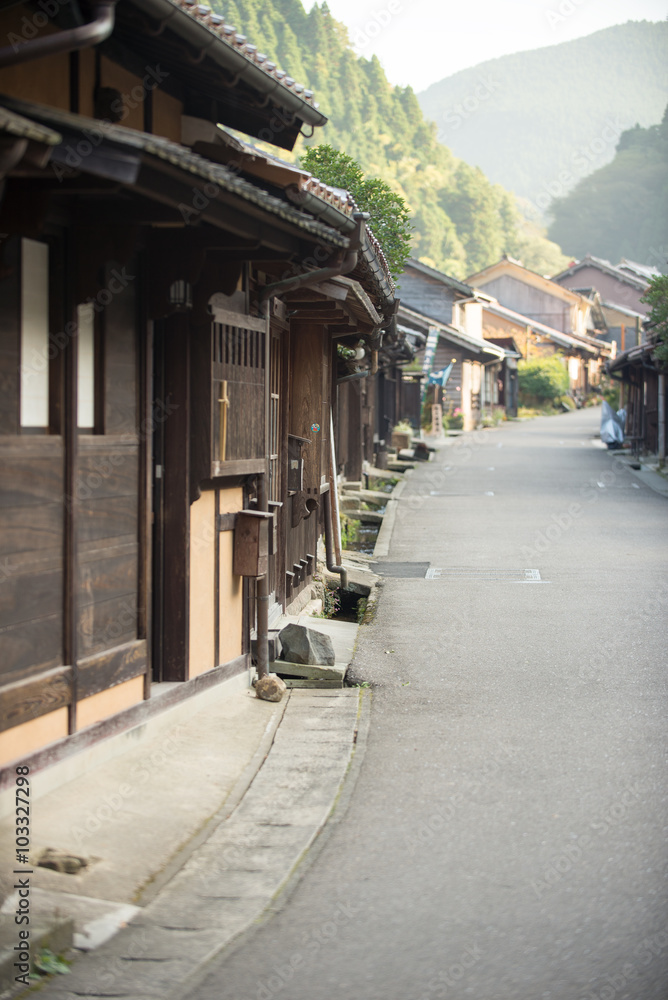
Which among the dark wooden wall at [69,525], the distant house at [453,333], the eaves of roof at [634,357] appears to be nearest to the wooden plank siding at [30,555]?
the dark wooden wall at [69,525]

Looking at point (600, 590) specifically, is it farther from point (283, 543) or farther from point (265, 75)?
point (265, 75)

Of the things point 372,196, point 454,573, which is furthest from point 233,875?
point 372,196

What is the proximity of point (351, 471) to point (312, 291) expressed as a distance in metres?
14.0

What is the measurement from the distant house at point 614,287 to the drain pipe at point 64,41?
74303 millimetres

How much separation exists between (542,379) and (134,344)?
169ft

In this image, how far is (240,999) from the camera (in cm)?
377

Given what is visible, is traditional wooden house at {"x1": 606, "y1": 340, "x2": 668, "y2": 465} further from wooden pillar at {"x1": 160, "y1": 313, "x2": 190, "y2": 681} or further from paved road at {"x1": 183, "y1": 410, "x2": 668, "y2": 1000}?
wooden pillar at {"x1": 160, "y1": 313, "x2": 190, "y2": 681}

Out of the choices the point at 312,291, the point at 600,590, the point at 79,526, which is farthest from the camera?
the point at 600,590

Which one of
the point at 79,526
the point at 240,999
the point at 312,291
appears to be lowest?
the point at 240,999

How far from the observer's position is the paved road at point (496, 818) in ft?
13.0

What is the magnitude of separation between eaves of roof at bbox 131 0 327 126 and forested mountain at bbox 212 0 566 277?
76.4 m

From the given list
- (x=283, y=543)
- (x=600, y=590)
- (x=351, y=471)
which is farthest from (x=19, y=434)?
(x=351, y=471)

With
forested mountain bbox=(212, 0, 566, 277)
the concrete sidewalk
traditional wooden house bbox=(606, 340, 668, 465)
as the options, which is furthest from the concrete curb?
forested mountain bbox=(212, 0, 566, 277)

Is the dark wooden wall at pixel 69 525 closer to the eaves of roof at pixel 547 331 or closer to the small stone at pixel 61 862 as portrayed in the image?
the small stone at pixel 61 862
